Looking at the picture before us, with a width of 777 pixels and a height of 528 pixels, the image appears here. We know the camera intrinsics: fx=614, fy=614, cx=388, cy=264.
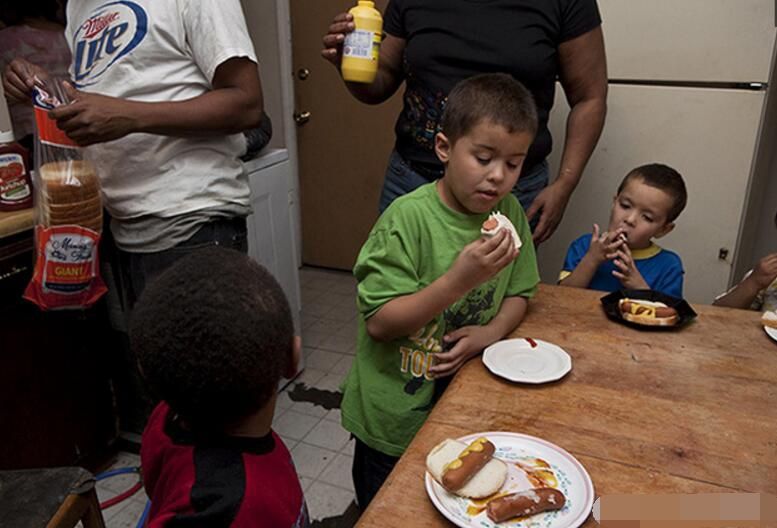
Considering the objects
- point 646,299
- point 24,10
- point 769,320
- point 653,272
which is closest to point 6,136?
point 24,10

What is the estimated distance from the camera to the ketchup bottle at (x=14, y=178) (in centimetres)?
171

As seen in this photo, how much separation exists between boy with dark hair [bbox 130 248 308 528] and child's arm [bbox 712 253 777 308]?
4.45ft

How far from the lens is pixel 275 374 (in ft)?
2.77

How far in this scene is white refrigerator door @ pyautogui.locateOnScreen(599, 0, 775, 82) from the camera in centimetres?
200

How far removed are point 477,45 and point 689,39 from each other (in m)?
0.96

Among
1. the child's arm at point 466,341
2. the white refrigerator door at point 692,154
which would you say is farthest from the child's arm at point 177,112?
the white refrigerator door at point 692,154

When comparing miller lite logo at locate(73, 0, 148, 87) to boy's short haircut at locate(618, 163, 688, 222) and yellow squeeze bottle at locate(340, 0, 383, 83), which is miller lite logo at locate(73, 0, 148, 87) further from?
boy's short haircut at locate(618, 163, 688, 222)

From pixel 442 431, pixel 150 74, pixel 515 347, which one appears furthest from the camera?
pixel 150 74

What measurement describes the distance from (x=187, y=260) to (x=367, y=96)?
3.53ft

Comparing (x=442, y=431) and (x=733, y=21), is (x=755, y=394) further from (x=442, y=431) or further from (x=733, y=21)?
(x=733, y=21)

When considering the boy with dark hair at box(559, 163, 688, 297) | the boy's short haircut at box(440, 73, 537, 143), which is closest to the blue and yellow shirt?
the boy with dark hair at box(559, 163, 688, 297)

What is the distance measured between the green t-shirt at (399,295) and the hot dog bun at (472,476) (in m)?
0.37

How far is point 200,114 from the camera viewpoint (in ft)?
4.76

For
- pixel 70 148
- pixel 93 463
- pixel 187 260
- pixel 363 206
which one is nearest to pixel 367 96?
pixel 70 148
